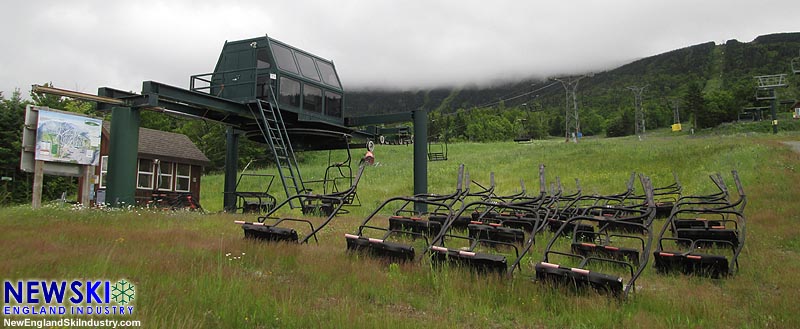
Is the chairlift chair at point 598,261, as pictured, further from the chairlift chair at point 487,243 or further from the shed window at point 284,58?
the shed window at point 284,58

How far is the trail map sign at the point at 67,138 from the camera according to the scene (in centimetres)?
935

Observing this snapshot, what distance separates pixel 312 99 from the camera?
595 inches

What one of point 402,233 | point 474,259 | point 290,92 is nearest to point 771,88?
point 290,92

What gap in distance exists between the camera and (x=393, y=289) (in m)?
4.40

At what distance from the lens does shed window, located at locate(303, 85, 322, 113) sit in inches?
586

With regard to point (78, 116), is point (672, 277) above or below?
below

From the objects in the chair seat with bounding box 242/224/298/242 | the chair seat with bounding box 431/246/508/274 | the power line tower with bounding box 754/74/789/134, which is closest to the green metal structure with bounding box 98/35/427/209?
the chair seat with bounding box 242/224/298/242

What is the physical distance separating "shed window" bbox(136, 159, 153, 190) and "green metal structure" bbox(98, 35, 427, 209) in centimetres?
1016

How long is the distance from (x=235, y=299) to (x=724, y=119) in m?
118

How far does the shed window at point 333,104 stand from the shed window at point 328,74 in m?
0.41

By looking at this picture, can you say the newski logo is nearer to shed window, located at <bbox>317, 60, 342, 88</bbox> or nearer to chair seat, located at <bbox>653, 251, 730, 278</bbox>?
chair seat, located at <bbox>653, 251, 730, 278</bbox>

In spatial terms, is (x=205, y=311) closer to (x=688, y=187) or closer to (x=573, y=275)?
(x=573, y=275)

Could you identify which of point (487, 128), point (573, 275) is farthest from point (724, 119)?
point (573, 275)

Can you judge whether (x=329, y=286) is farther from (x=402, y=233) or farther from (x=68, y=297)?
(x=402, y=233)
